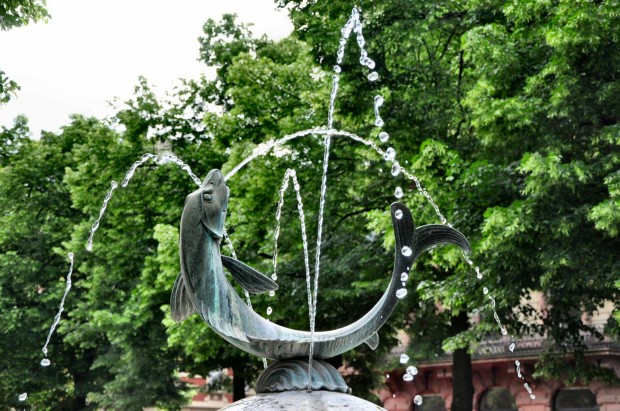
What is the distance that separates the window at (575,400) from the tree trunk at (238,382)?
9403 millimetres

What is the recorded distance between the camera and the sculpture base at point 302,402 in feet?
17.4

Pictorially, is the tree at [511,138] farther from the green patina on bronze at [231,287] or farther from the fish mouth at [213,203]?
the fish mouth at [213,203]

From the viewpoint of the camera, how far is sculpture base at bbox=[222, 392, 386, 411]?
5.30 m

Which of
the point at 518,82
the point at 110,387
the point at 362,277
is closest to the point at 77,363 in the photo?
the point at 110,387

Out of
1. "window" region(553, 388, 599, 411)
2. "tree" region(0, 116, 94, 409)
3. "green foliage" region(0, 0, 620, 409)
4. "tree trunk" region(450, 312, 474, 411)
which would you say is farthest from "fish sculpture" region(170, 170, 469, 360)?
"window" region(553, 388, 599, 411)

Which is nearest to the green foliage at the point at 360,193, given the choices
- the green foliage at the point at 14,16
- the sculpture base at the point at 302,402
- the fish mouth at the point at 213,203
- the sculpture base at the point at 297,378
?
the green foliage at the point at 14,16

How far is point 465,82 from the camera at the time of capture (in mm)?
16594

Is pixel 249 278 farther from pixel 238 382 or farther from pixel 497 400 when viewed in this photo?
pixel 497 400

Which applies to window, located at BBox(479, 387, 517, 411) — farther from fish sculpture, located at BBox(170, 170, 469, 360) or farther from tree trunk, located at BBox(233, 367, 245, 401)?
fish sculpture, located at BBox(170, 170, 469, 360)

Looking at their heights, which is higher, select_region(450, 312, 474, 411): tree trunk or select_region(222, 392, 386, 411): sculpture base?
select_region(450, 312, 474, 411): tree trunk

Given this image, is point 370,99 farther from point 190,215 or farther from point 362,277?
point 190,215

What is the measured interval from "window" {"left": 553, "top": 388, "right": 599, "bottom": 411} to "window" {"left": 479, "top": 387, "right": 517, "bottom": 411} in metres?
1.92

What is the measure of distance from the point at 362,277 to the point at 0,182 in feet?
46.1

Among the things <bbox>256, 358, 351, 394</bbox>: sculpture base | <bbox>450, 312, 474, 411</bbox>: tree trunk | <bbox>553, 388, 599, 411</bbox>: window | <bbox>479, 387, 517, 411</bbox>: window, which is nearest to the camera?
<bbox>256, 358, 351, 394</bbox>: sculpture base
